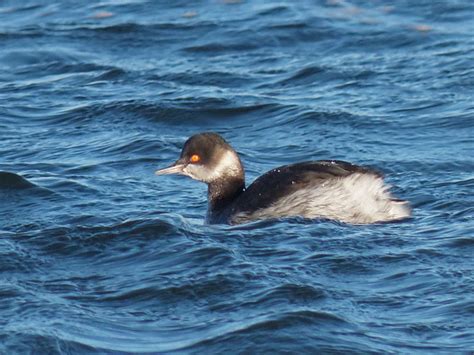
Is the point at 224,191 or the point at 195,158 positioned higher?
the point at 195,158

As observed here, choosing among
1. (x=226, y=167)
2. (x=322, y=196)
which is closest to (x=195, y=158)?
(x=226, y=167)

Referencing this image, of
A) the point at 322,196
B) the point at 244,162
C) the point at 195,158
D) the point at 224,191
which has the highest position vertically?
the point at 195,158

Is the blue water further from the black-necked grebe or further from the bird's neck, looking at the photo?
the bird's neck

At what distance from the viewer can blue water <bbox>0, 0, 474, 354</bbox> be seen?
25.7 ft

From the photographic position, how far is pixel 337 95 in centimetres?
1355

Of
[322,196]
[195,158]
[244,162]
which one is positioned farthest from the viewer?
[244,162]

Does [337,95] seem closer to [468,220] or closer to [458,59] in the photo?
[458,59]

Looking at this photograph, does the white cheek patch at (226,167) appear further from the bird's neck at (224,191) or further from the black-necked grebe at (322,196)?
the black-necked grebe at (322,196)

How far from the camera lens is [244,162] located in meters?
11.8

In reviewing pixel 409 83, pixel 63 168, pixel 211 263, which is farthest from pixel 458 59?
pixel 211 263

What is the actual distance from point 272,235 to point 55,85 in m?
5.69

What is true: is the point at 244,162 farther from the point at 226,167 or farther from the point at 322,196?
the point at 322,196

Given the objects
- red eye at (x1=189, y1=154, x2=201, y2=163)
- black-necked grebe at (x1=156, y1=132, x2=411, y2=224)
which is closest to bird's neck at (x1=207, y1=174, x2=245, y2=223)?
red eye at (x1=189, y1=154, x2=201, y2=163)

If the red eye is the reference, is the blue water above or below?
below
